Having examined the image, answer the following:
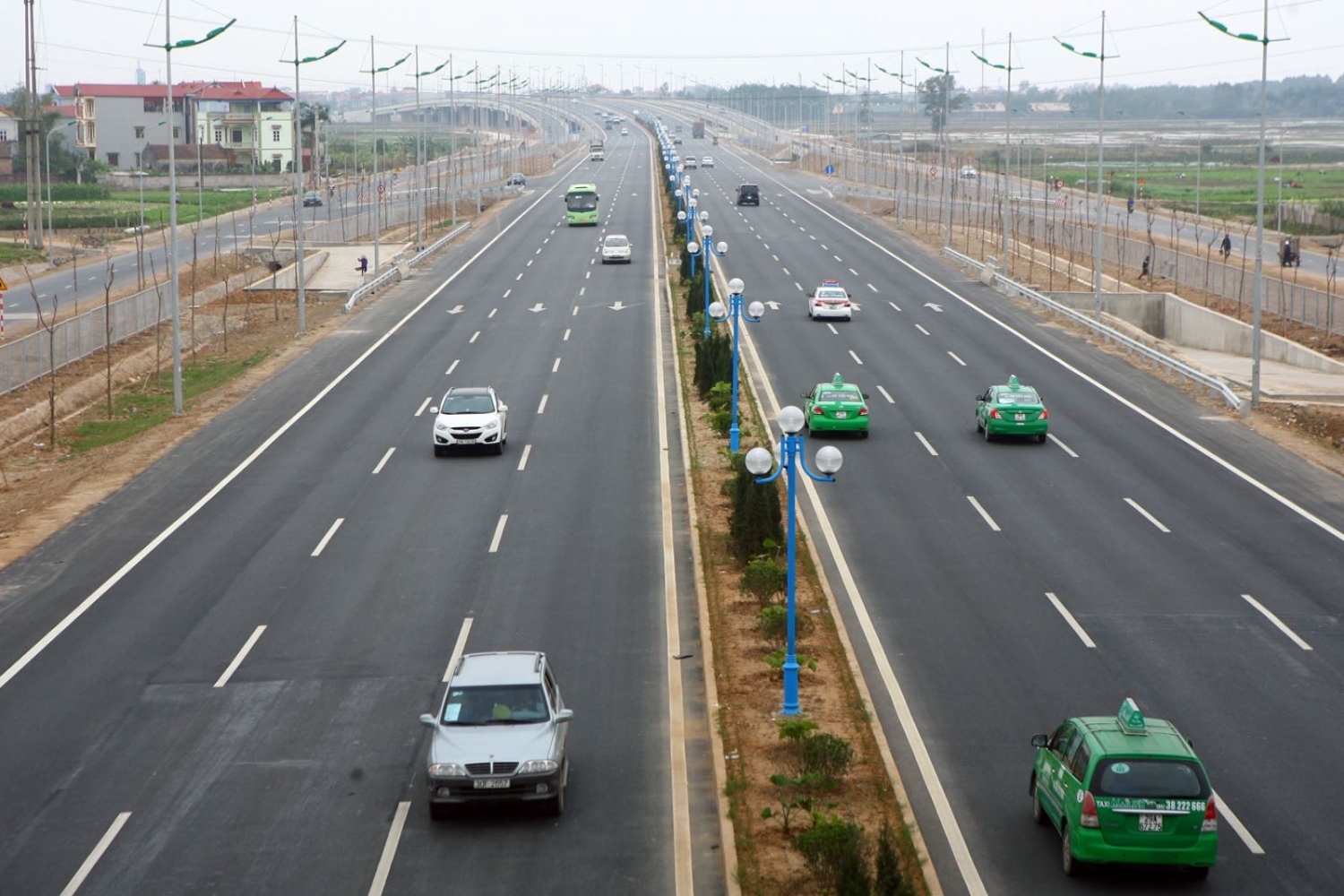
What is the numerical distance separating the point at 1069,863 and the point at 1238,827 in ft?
8.28

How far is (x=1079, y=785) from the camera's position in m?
14.6

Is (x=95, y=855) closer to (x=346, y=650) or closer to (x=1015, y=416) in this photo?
(x=346, y=650)

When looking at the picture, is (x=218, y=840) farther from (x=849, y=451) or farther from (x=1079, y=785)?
(x=849, y=451)

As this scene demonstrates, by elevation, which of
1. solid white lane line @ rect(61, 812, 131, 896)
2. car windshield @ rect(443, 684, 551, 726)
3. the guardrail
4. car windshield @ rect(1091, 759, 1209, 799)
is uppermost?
the guardrail

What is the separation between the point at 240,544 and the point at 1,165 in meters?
134

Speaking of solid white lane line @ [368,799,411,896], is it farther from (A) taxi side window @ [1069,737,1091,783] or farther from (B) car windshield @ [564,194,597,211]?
(B) car windshield @ [564,194,597,211]

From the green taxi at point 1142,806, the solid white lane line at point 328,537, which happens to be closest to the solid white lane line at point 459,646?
the solid white lane line at point 328,537

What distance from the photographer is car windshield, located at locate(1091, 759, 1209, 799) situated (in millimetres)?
14336

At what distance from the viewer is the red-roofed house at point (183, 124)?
16300cm

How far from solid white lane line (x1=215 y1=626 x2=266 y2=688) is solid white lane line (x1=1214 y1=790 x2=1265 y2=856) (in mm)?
13204

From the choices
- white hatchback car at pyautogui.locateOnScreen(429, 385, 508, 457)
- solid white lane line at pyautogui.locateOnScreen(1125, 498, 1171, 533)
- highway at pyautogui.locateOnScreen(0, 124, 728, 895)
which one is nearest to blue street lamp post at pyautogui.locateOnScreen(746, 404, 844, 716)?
highway at pyautogui.locateOnScreen(0, 124, 728, 895)

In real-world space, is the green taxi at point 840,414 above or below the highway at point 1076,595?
above

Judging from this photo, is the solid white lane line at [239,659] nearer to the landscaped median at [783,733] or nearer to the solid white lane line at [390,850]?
the solid white lane line at [390,850]

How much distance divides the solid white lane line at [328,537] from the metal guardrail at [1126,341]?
25035 mm
